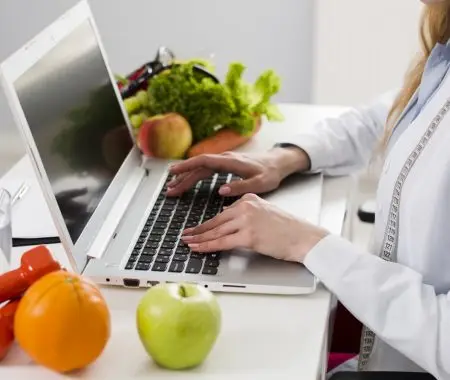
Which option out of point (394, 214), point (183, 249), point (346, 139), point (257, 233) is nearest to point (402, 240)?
point (394, 214)

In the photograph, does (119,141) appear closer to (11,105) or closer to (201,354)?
(11,105)

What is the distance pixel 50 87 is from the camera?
114cm

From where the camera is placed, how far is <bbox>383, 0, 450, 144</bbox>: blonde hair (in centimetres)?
128

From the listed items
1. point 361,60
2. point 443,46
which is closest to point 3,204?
point 443,46

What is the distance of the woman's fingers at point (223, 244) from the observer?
1.09 metres

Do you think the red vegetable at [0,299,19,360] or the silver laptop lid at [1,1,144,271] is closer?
the red vegetable at [0,299,19,360]

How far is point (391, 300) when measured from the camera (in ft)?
3.22

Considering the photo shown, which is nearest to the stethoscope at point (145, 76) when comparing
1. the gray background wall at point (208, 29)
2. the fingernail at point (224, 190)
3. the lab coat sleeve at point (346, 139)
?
the lab coat sleeve at point (346, 139)

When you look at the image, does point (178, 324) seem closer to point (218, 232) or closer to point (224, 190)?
point (218, 232)

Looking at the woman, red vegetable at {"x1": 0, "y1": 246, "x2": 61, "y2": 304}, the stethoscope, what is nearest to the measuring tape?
the woman

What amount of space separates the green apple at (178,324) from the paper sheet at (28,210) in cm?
39

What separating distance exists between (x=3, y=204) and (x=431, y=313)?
644 millimetres

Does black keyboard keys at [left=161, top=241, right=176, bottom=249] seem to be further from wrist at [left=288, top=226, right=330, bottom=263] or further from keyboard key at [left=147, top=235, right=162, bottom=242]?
wrist at [left=288, top=226, right=330, bottom=263]

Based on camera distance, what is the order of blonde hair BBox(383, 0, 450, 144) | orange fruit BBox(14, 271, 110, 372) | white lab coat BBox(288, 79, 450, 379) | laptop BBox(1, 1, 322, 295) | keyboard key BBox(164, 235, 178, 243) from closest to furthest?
orange fruit BBox(14, 271, 110, 372), white lab coat BBox(288, 79, 450, 379), laptop BBox(1, 1, 322, 295), keyboard key BBox(164, 235, 178, 243), blonde hair BBox(383, 0, 450, 144)
